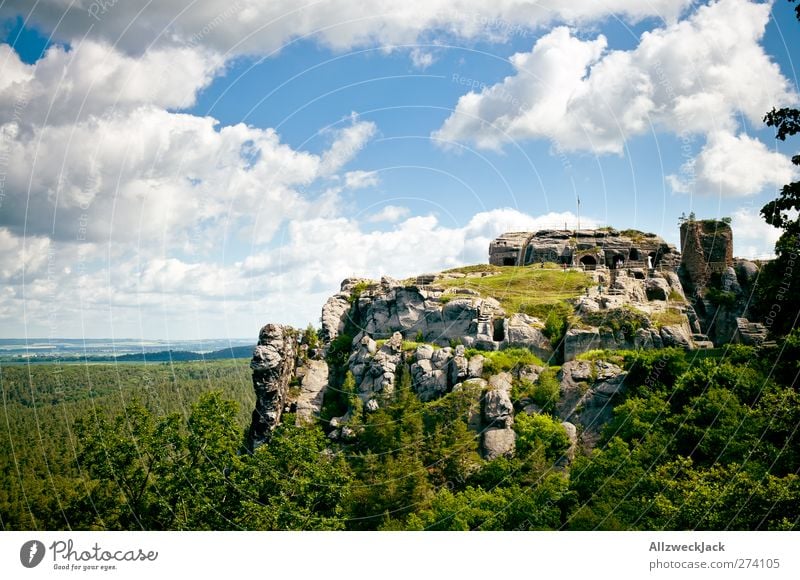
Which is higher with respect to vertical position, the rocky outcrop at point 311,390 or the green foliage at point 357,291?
the green foliage at point 357,291

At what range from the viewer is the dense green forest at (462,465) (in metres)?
29.0

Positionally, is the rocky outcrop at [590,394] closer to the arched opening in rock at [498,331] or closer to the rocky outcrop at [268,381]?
the arched opening in rock at [498,331]

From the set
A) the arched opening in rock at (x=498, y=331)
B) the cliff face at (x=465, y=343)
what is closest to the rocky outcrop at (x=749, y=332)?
the cliff face at (x=465, y=343)

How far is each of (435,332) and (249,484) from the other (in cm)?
2431

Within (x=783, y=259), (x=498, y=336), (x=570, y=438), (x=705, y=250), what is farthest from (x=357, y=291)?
(x=783, y=259)

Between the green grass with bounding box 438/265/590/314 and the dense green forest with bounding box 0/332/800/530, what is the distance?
27.1 ft

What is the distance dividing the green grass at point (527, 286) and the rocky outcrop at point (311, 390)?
49.0 feet

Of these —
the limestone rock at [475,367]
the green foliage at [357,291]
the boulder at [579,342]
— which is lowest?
the limestone rock at [475,367]

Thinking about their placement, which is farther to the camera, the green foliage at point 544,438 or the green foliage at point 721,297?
the green foliage at point 721,297

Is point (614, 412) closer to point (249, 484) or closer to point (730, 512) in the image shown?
point (730, 512)

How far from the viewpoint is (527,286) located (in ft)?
204

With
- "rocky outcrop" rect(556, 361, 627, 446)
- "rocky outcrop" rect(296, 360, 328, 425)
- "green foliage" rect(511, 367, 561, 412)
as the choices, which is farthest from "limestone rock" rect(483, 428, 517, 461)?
"rocky outcrop" rect(296, 360, 328, 425)

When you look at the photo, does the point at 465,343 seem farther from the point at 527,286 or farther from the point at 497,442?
the point at 497,442

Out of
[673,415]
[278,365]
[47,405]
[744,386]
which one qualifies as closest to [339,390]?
[278,365]
